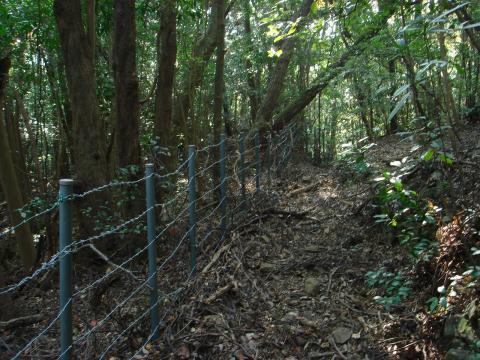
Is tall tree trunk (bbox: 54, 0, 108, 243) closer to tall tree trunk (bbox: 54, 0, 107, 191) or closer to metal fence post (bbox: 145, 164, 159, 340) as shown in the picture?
tall tree trunk (bbox: 54, 0, 107, 191)

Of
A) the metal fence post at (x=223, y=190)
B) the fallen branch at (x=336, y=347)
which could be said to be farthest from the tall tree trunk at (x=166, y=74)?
the fallen branch at (x=336, y=347)

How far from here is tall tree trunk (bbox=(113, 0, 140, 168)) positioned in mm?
5633

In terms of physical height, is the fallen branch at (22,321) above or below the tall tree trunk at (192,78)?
below

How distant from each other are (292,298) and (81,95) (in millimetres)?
3570

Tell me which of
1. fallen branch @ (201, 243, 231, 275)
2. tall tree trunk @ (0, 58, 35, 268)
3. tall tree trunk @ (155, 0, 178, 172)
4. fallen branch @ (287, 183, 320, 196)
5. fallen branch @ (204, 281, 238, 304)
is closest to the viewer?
fallen branch @ (204, 281, 238, 304)

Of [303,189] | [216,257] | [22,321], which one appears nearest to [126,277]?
[216,257]

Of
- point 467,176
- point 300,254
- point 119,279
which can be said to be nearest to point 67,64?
point 119,279

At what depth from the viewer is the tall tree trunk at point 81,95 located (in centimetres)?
566

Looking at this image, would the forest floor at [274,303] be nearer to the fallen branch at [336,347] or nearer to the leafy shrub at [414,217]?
the fallen branch at [336,347]

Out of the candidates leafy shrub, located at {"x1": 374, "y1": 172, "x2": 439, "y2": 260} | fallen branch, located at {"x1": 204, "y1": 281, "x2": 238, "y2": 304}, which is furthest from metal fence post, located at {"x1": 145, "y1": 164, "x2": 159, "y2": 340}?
leafy shrub, located at {"x1": 374, "y1": 172, "x2": 439, "y2": 260}

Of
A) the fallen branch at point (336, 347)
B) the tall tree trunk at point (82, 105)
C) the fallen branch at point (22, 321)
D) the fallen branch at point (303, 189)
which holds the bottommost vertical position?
the fallen branch at point (336, 347)

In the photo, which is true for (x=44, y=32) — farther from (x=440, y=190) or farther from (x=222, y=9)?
(x=440, y=190)

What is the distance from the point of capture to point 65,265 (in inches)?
98.7

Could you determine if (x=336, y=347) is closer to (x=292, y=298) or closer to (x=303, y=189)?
(x=292, y=298)
